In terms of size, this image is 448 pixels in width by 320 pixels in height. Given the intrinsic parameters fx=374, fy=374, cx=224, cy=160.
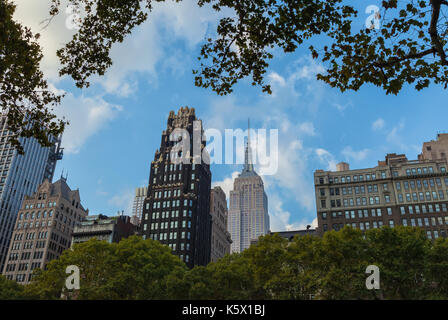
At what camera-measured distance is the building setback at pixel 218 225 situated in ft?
459

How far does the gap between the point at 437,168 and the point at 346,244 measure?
62946 mm

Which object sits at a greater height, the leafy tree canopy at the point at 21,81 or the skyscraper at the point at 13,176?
the skyscraper at the point at 13,176

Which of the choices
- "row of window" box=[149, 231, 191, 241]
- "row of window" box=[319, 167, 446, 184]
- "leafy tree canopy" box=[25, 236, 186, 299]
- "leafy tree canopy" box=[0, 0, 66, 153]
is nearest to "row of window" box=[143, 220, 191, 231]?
"row of window" box=[149, 231, 191, 241]

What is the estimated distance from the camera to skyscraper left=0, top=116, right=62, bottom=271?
139 metres

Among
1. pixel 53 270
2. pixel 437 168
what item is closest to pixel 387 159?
pixel 437 168

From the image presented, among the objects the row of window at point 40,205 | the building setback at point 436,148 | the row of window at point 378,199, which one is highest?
the building setback at point 436,148

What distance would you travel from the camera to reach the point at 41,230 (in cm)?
11394

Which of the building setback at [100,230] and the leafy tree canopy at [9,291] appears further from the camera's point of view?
the building setback at [100,230]

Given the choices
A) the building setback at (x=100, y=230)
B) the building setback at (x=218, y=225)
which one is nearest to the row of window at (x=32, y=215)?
the building setback at (x=100, y=230)

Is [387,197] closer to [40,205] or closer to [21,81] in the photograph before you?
[21,81]

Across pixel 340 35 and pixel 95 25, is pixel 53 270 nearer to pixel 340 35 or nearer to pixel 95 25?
pixel 95 25

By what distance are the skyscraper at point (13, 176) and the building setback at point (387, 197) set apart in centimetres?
9612

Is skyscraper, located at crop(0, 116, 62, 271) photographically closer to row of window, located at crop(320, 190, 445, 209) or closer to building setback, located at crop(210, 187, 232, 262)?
building setback, located at crop(210, 187, 232, 262)

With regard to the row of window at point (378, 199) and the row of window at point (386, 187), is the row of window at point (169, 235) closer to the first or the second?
the row of window at point (378, 199)
